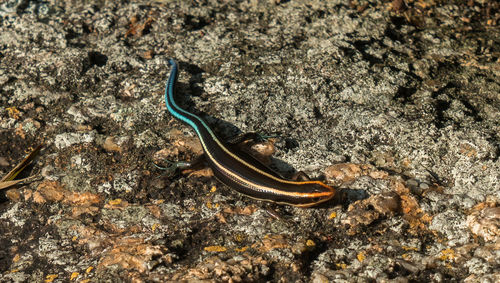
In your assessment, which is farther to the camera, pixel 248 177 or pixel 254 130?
pixel 254 130

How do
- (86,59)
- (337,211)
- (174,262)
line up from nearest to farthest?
(174,262) < (337,211) < (86,59)

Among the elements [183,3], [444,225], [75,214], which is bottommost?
[75,214]

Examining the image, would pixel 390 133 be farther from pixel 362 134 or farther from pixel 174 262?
pixel 174 262

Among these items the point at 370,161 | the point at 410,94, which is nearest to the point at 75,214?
the point at 370,161

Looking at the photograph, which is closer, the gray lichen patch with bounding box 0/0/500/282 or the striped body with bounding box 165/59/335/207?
the gray lichen patch with bounding box 0/0/500/282

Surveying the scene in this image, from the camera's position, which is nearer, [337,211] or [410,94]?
[337,211]

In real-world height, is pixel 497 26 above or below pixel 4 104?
above

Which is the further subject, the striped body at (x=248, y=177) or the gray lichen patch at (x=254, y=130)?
the striped body at (x=248, y=177)

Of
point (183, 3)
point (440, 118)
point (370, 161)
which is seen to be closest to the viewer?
point (370, 161)
